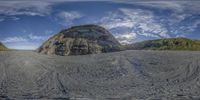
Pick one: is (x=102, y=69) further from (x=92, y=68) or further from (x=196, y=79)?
(x=196, y=79)

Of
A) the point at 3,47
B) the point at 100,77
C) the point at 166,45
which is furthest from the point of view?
the point at 166,45

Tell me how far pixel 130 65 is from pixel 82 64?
1.11 m

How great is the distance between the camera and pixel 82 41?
1802 cm

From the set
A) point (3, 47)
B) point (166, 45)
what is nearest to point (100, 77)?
point (3, 47)

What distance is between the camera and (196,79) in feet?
39.7

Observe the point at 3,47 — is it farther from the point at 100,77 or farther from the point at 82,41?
the point at 100,77

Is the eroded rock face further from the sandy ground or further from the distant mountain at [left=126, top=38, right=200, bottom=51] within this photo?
the sandy ground

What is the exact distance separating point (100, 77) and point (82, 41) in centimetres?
602

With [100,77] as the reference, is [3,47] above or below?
above

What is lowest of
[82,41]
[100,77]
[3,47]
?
[100,77]

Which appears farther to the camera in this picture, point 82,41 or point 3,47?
point 82,41

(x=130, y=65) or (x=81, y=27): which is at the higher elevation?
(x=81, y=27)

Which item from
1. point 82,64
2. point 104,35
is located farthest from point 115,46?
point 82,64

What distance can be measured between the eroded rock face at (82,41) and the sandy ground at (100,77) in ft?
7.41
